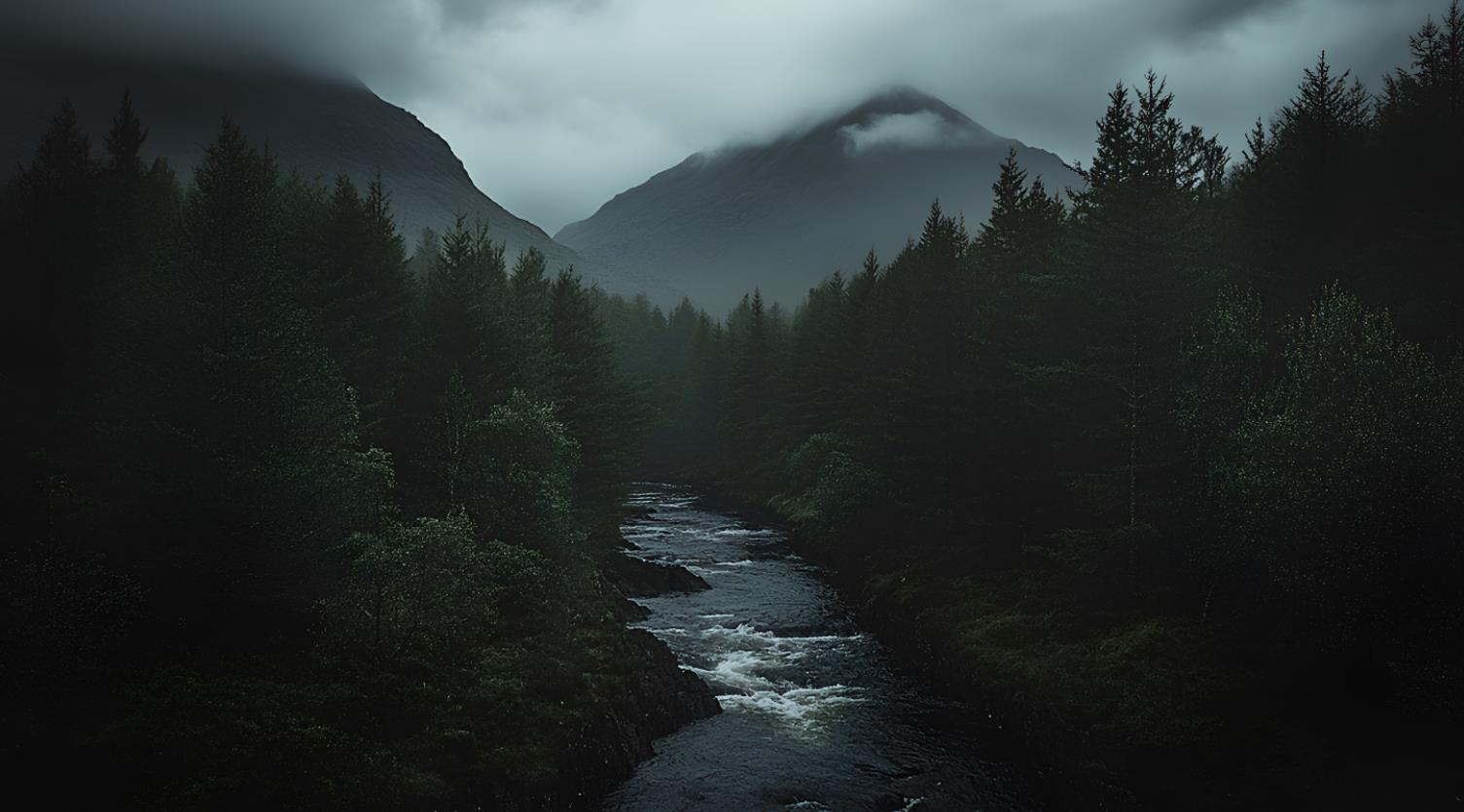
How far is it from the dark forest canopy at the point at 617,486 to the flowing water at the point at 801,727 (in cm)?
200

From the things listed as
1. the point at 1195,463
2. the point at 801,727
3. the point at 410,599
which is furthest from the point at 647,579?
the point at 1195,463

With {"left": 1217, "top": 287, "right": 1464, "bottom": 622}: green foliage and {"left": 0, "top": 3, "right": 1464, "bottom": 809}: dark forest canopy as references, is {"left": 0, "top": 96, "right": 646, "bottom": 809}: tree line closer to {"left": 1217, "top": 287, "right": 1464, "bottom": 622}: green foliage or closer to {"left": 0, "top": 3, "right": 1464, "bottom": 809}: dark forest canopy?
{"left": 0, "top": 3, "right": 1464, "bottom": 809}: dark forest canopy

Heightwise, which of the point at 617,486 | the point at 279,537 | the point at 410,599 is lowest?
the point at 410,599

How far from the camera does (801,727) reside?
29859mm

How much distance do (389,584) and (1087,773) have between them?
74.2 feet

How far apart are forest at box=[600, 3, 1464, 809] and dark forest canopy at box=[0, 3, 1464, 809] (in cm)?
16

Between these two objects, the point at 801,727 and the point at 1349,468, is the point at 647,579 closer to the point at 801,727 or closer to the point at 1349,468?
the point at 801,727

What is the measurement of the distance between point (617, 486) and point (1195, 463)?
112ft

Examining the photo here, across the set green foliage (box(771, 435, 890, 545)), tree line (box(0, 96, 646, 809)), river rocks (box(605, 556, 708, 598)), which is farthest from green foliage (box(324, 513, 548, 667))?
green foliage (box(771, 435, 890, 545))

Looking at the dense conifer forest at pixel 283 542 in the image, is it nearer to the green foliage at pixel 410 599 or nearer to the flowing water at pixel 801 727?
the green foliage at pixel 410 599

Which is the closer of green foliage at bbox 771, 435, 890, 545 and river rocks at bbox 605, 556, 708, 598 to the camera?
river rocks at bbox 605, 556, 708, 598

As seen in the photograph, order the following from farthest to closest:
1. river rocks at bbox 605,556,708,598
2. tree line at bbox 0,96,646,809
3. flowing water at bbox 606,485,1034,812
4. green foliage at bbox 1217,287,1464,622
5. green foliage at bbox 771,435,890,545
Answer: green foliage at bbox 771,435,890,545 < river rocks at bbox 605,556,708,598 < flowing water at bbox 606,485,1034,812 < green foliage at bbox 1217,287,1464,622 < tree line at bbox 0,96,646,809

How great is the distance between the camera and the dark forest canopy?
69.4 feet

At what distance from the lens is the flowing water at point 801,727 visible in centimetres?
2491
